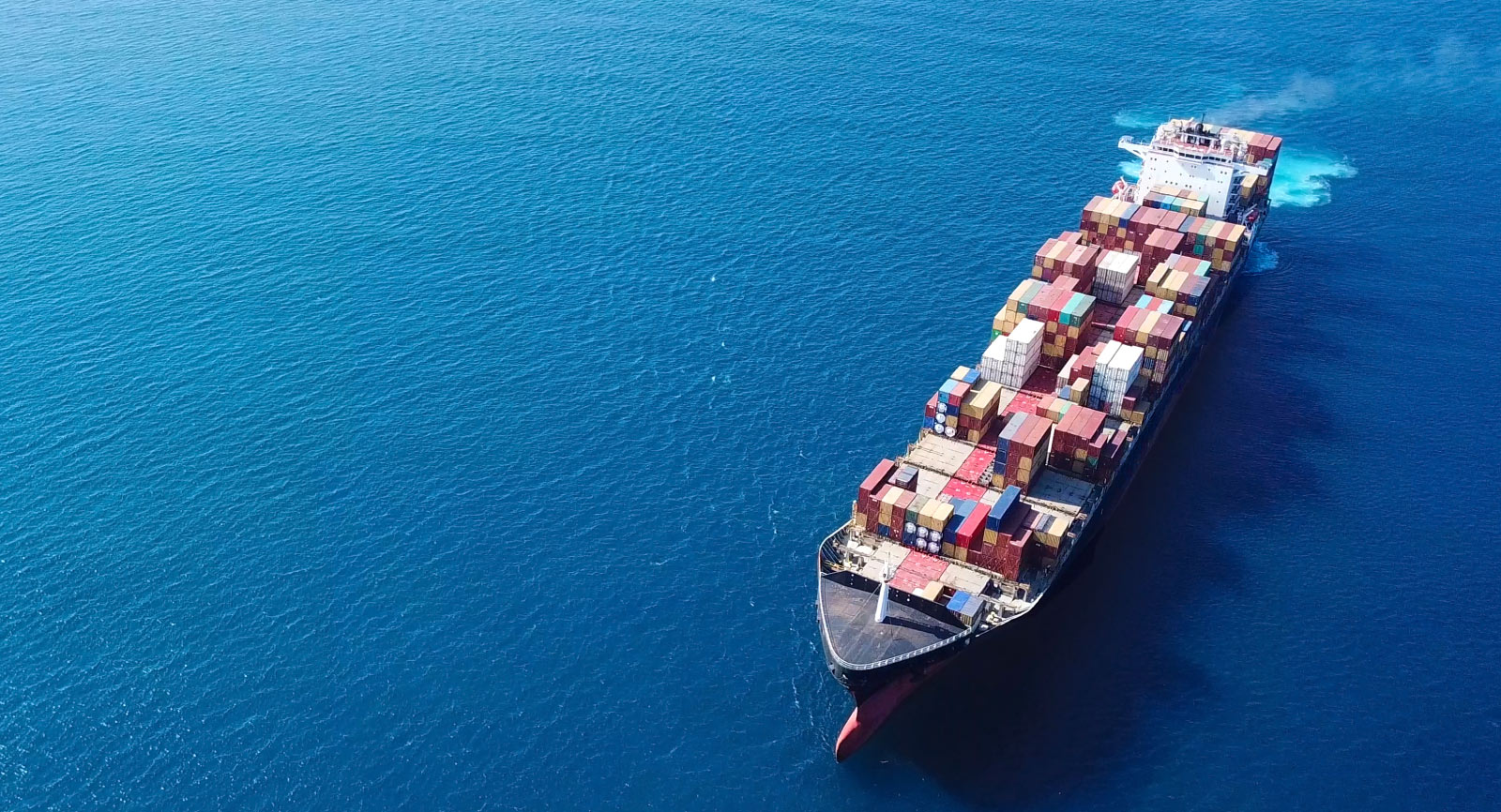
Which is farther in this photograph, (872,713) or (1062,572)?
(1062,572)

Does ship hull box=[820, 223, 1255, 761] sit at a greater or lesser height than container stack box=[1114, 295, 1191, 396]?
lesser

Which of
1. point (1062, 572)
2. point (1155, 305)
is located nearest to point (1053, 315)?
point (1155, 305)

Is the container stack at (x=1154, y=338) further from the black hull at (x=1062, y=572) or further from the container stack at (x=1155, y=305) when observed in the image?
the black hull at (x=1062, y=572)

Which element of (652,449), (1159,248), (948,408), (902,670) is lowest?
(652,449)

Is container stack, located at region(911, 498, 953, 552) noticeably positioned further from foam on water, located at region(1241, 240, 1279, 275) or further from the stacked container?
foam on water, located at region(1241, 240, 1279, 275)

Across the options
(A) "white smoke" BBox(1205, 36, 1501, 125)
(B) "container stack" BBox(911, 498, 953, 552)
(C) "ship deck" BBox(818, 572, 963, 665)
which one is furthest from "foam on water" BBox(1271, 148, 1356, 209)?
(C) "ship deck" BBox(818, 572, 963, 665)

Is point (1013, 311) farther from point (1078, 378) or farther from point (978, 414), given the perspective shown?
point (978, 414)

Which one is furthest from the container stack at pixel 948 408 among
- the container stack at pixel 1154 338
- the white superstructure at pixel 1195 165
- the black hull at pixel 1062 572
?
the white superstructure at pixel 1195 165
